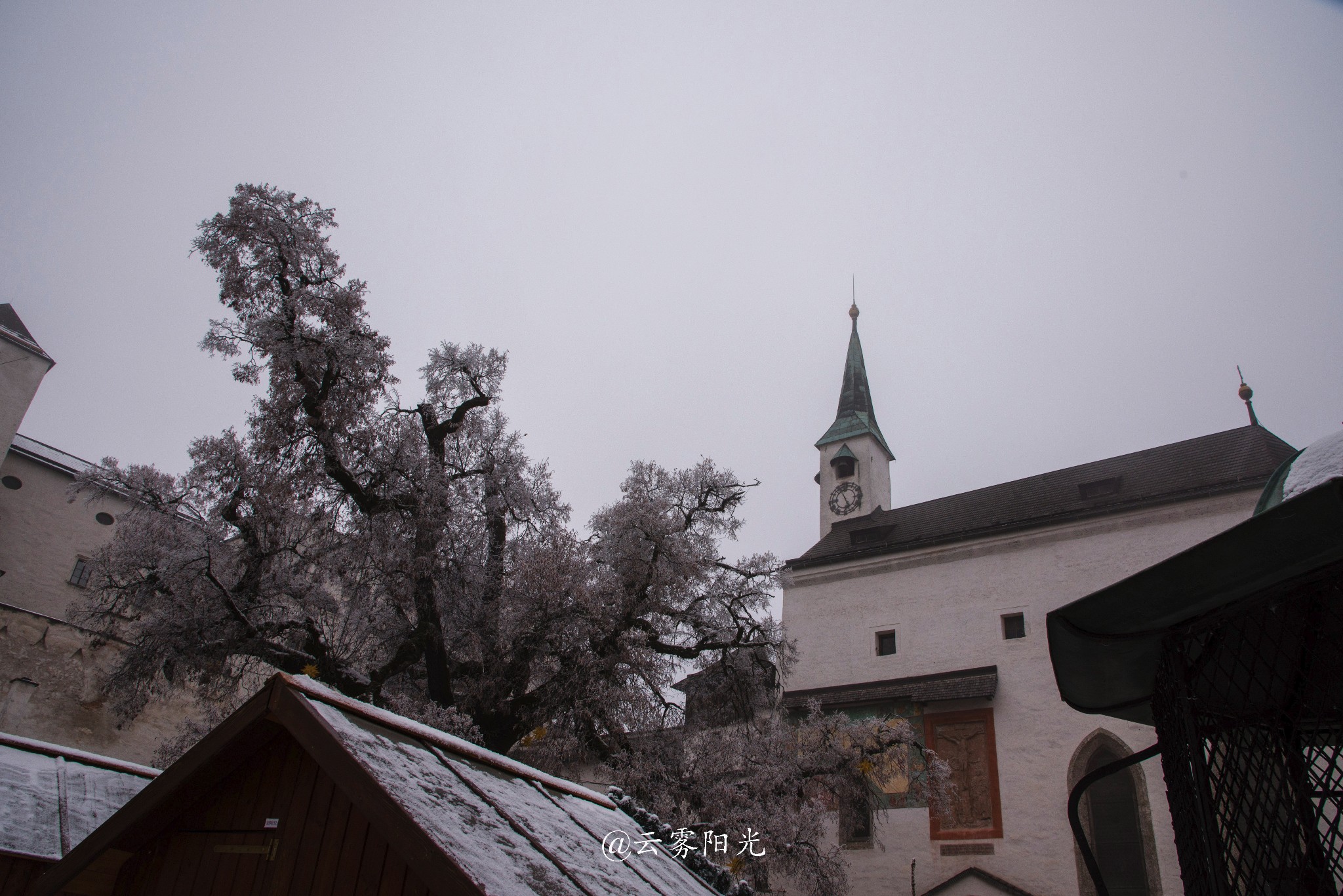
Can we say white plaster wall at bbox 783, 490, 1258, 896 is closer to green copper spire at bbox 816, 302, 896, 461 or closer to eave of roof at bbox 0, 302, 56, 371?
green copper spire at bbox 816, 302, 896, 461

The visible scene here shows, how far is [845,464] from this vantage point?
113ft

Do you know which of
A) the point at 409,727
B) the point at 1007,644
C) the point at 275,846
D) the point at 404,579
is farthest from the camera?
the point at 1007,644

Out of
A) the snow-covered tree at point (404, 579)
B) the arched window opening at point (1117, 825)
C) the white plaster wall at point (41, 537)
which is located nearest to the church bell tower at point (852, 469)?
the arched window opening at point (1117, 825)

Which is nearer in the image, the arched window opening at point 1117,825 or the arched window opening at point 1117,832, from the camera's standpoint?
the arched window opening at point 1117,825

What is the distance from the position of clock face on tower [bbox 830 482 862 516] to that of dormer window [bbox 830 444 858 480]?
48 centimetres

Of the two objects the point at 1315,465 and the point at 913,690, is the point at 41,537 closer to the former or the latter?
the point at 913,690

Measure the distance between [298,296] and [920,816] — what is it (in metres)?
19.0

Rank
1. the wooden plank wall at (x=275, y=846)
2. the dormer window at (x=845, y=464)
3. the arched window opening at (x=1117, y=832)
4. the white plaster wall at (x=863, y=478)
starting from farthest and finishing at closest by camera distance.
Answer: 1. the dormer window at (x=845, y=464)
2. the white plaster wall at (x=863, y=478)
3. the arched window opening at (x=1117, y=832)
4. the wooden plank wall at (x=275, y=846)

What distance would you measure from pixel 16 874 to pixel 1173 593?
7566 millimetres

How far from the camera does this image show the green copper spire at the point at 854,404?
1400 inches

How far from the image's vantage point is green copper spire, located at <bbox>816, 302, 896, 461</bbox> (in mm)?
35556

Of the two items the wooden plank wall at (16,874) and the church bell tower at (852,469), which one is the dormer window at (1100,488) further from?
the wooden plank wall at (16,874)

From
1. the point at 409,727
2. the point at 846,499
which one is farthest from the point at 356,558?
the point at 846,499

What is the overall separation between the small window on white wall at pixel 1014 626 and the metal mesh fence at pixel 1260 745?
22498mm
